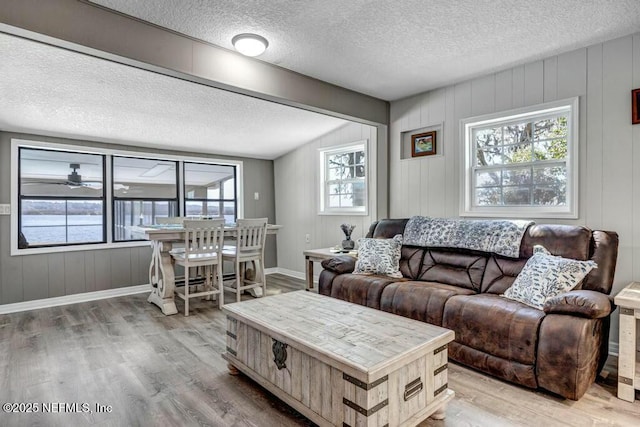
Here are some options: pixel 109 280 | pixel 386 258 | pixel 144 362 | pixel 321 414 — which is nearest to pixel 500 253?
pixel 386 258

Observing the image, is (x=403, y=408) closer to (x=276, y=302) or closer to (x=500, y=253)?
(x=276, y=302)

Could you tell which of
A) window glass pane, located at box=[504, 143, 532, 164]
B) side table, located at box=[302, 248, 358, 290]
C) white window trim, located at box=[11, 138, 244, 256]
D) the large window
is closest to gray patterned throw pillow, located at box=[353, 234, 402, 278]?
side table, located at box=[302, 248, 358, 290]

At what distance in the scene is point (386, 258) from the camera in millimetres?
Result: 3475

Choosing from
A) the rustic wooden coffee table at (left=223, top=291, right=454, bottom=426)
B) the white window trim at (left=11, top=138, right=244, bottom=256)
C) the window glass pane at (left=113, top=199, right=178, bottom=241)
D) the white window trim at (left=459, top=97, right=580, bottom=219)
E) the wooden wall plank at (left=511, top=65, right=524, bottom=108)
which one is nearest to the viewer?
the rustic wooden coffee table at (left=223, top=291, right=454, bottom=426)

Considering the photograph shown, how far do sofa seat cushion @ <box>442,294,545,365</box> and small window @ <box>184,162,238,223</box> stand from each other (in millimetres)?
4157

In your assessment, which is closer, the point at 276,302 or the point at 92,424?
the point at 92,424

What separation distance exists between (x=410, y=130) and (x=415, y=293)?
6.86 feet

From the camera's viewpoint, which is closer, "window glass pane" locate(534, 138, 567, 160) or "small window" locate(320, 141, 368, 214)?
"window glass pane" locate(534, 138, 567, 160)

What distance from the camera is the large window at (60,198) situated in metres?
4.21

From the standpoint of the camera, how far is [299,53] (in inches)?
113

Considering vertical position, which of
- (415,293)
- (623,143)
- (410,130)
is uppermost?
(410,130)

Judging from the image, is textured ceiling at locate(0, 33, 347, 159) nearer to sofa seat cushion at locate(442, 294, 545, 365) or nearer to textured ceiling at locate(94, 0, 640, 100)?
textured ceiling at locate(94, 0, 640, 100)

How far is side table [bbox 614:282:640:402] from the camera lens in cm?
208

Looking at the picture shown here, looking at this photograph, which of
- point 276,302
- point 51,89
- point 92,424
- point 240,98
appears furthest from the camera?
point 240,98
